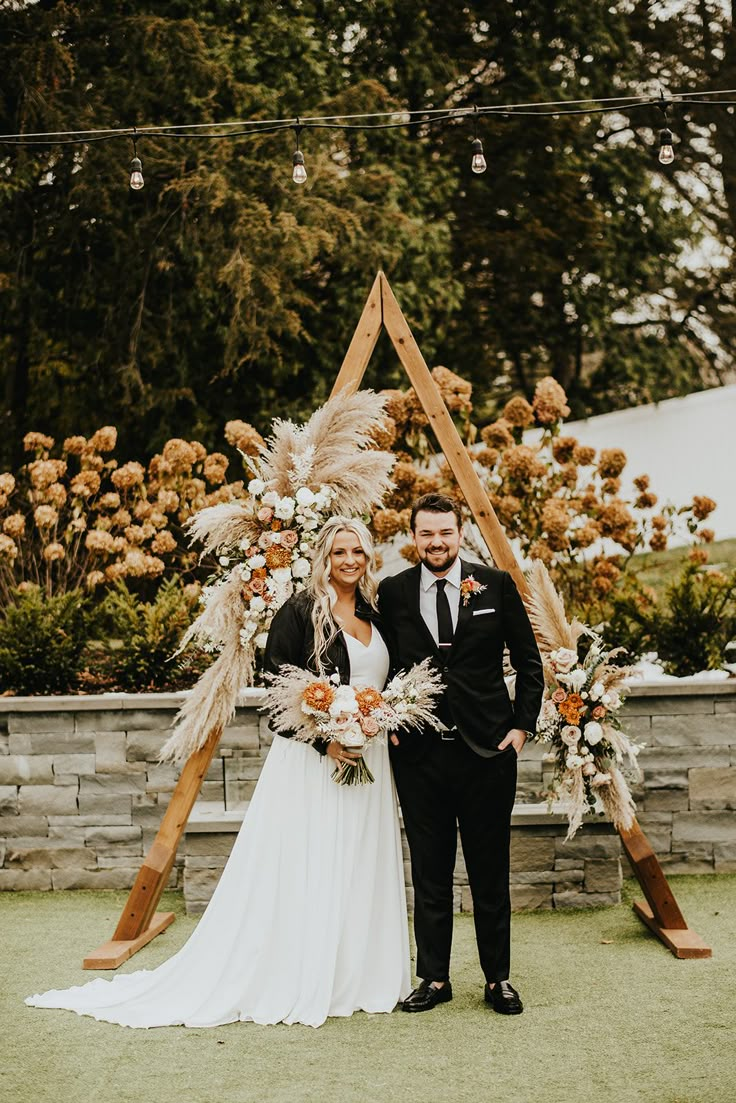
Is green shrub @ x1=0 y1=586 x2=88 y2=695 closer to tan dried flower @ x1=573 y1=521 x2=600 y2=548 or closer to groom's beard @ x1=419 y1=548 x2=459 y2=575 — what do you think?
groom's beard @ x1=419 y1=548 x2=459 y2=575

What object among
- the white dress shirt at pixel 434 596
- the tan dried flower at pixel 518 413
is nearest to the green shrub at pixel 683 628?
the tan dried flower at pixel 518 413

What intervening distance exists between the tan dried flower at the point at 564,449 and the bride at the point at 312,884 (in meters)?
3.11

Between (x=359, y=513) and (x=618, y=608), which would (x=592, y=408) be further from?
(x=359, y=513)

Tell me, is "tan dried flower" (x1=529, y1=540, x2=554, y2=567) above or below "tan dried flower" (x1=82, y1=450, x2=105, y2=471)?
below

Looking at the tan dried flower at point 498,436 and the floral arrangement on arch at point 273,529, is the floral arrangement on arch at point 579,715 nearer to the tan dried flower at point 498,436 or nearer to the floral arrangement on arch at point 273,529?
the floral arrangement on arch at point 273,529

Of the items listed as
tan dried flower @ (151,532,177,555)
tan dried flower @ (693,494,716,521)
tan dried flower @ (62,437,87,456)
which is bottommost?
tan dried flower @ (151,532,177,555)

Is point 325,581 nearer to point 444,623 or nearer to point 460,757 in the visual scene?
point 444,623

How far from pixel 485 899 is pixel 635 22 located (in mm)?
13051

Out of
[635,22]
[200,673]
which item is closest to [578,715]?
[200,673]

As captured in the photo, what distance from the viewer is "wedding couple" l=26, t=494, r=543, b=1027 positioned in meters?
4.14

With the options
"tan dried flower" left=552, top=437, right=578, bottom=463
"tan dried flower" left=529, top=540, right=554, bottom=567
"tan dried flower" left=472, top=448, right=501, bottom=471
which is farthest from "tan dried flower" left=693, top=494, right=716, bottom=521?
"tan dried flower" left=472, top=448, right=501, bottom=471

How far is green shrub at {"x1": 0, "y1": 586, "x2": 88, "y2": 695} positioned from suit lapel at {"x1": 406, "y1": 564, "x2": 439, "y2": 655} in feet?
8.84

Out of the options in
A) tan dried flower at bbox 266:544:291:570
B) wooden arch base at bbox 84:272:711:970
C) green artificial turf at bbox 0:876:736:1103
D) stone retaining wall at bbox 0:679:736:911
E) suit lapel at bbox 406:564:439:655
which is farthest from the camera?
stone retaining wall at bbox 0:679:736:911

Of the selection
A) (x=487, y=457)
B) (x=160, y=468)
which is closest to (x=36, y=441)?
(x=160, y=468)
